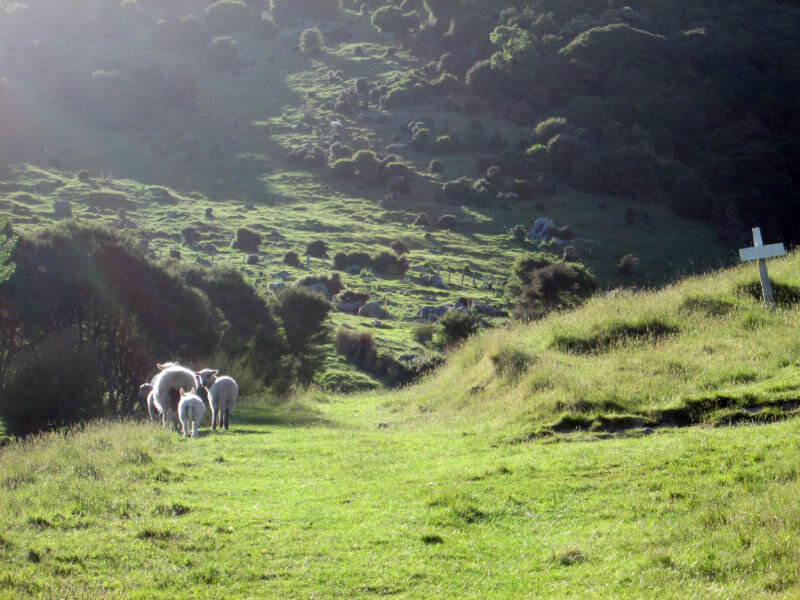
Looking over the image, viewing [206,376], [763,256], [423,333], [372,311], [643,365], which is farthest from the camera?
[372,311]

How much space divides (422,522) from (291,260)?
238 ft

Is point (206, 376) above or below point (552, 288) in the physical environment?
below

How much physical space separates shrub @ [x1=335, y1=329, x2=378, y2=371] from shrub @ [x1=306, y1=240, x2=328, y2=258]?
28.1 metres

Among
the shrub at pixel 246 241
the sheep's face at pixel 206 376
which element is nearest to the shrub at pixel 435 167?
the shrub at pixel 246 241

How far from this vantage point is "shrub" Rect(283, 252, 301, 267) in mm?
79375

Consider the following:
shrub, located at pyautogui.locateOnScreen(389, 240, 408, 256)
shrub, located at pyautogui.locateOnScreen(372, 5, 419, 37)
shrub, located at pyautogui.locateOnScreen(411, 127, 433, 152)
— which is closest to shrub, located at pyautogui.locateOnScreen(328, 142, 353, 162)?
shrub, located at pyautogui.locateOnScreen(411, 127, 433, 152)

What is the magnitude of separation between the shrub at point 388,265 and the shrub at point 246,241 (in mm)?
13825

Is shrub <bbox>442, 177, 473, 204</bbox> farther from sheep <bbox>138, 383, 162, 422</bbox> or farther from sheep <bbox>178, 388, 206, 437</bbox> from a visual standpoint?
sheep <bbox>178, 388, 206, 437</bbox>

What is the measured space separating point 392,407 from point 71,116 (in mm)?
137592

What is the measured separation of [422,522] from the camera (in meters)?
8.37

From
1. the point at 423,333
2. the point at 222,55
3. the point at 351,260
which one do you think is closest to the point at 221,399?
the point at 423,333

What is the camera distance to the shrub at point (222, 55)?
6929 inches

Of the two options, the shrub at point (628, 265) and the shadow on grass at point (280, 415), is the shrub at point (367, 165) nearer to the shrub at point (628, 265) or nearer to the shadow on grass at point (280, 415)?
the shrub at point (628, 265)

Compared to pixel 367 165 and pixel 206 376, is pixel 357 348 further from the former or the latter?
pixel 367 165
